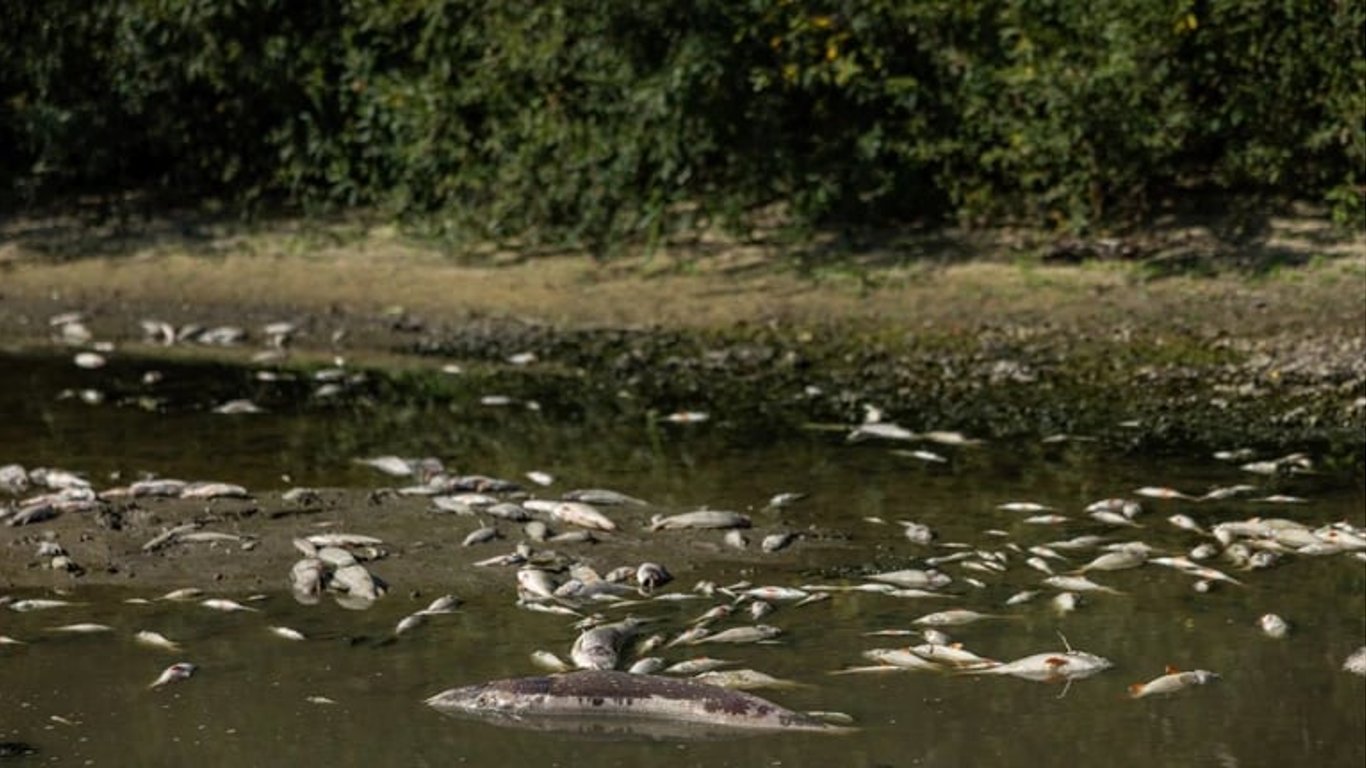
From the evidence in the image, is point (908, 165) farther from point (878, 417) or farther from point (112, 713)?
point (112, 713)

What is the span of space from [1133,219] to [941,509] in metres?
4.91

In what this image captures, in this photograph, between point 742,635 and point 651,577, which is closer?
point 742,635

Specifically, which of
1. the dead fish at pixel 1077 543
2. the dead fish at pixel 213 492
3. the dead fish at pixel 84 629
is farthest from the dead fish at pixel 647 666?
the dead fish at pixel 213 492

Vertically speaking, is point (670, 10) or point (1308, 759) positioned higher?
point (670, 10)

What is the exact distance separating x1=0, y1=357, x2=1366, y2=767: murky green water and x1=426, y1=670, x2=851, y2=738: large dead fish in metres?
0.07

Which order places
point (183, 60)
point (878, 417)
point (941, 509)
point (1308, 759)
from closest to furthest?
1. point (1308, 759)
2. point (941, 509)
3. point (878, 417)
4. point (183, 60)

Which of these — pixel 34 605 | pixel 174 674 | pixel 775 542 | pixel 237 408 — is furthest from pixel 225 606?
pixel 237 408

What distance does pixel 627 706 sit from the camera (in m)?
6.75

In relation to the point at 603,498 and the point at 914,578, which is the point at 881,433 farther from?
the point at 914,578

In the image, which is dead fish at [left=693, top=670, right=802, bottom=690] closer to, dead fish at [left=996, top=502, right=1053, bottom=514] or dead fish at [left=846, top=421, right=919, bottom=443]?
dead fish at [left=996, top=502, right=1053, bottom=514]

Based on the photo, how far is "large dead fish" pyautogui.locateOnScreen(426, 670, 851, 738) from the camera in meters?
6.68

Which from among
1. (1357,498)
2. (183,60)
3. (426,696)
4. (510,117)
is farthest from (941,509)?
(183,60)

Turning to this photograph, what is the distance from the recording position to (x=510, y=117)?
47.4 feet

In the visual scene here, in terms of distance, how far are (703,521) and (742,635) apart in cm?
144
